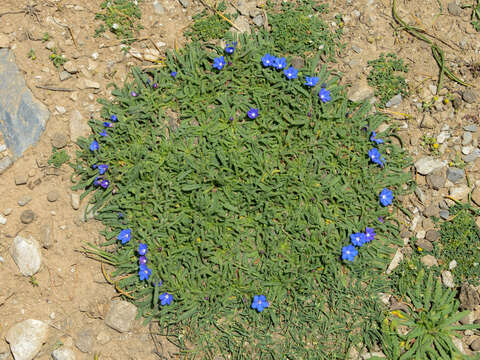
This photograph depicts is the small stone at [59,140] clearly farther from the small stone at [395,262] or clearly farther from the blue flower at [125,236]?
the small stone at [395,262]

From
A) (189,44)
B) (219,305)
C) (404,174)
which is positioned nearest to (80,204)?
(219,305)

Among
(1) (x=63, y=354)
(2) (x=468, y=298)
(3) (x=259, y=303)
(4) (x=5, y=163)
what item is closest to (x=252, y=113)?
(3) (x=259, y=303)

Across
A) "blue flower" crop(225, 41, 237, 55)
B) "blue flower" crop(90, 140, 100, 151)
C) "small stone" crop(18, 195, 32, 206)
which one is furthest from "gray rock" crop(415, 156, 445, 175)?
"small stone" crop(18, 195, 32, 206)

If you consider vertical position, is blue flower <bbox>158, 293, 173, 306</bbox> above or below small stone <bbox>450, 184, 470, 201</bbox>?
below

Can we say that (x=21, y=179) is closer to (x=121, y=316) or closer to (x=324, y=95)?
(x=121, y=316)

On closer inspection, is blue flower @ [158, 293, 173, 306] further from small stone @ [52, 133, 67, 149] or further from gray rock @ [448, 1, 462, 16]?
gray rock @ [448, 1, 462, 16]

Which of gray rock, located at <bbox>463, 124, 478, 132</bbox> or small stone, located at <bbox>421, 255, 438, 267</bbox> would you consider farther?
gray rock, located at <bbox>463, 124, 478, 132</bbox>
